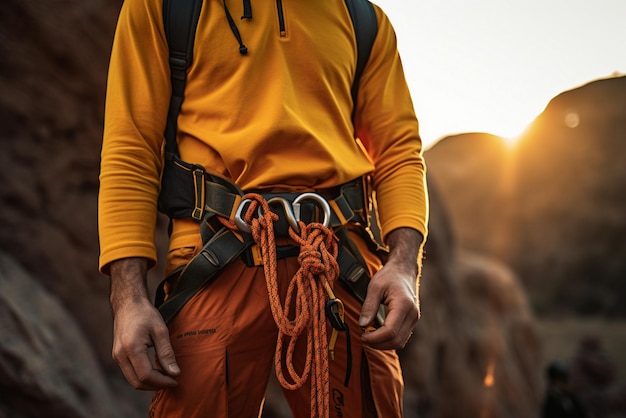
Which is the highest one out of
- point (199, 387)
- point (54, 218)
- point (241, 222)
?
point (241, 222)

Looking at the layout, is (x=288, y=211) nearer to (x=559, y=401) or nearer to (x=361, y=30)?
(x=361, y=30)

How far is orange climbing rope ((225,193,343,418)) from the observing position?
141 cm

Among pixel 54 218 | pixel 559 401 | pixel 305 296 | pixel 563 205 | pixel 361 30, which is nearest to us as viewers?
pixel 305 296

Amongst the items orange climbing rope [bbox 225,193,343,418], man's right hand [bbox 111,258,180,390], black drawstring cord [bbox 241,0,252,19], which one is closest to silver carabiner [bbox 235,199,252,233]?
orange climbing rope [bbox 225,193,343,418]

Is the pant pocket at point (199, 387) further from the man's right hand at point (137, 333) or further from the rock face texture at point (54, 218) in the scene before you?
the rock face texture at point (54, 218)

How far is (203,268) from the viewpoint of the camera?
4.80 feet

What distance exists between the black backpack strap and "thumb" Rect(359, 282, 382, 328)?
0.67m

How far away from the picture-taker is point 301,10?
167 centimetres

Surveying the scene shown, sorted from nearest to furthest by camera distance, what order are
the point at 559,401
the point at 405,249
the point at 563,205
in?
1. the point at 405,249
2. the point at 559,401
3. the point at 563,205

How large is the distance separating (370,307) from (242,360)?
35 cm

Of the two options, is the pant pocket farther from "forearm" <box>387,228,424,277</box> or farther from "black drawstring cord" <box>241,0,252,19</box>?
"black drawstring cord" <box>241,0,252,19</box>

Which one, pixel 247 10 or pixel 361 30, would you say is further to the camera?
pixel 361 30

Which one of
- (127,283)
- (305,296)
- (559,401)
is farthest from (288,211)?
(559,401)

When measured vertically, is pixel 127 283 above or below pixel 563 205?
above
